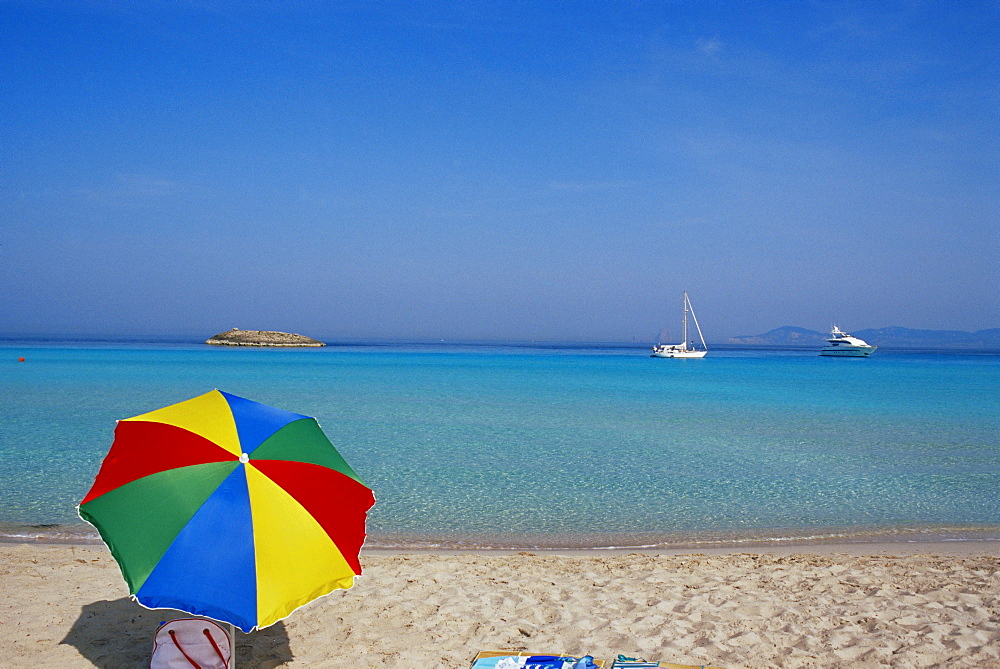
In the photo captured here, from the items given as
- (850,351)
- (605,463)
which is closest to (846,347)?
(850,351)

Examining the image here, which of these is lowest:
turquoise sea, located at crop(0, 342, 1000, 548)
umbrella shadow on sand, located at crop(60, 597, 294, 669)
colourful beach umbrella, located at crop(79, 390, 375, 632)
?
turquoise sea, located at crop(0, 342, 1000, 548)

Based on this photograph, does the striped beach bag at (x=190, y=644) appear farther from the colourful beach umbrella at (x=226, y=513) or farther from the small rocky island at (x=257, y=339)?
the small rocky island at (x=257, y=339)

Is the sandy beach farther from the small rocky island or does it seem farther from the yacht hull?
the small rocky island

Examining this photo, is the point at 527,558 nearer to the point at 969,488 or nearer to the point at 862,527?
the point at 862,527

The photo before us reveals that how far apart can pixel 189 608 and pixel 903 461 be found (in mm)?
15433

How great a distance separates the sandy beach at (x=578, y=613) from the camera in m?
5.03

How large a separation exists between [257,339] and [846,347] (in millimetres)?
87146

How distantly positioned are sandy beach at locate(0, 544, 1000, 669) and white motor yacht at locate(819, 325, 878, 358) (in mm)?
88005

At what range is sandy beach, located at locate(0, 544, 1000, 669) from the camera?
5.03m

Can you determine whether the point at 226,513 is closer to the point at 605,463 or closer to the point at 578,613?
the point at 578,613

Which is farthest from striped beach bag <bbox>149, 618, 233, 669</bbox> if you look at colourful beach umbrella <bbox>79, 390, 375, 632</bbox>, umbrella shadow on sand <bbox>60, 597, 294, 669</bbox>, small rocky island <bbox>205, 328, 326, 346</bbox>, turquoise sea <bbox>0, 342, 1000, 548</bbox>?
small rocky island <bbox>205, 328, 326, 346</bbox>

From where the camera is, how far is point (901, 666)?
482cm

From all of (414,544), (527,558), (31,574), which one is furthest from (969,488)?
(31,574)

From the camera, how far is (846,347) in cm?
8856
